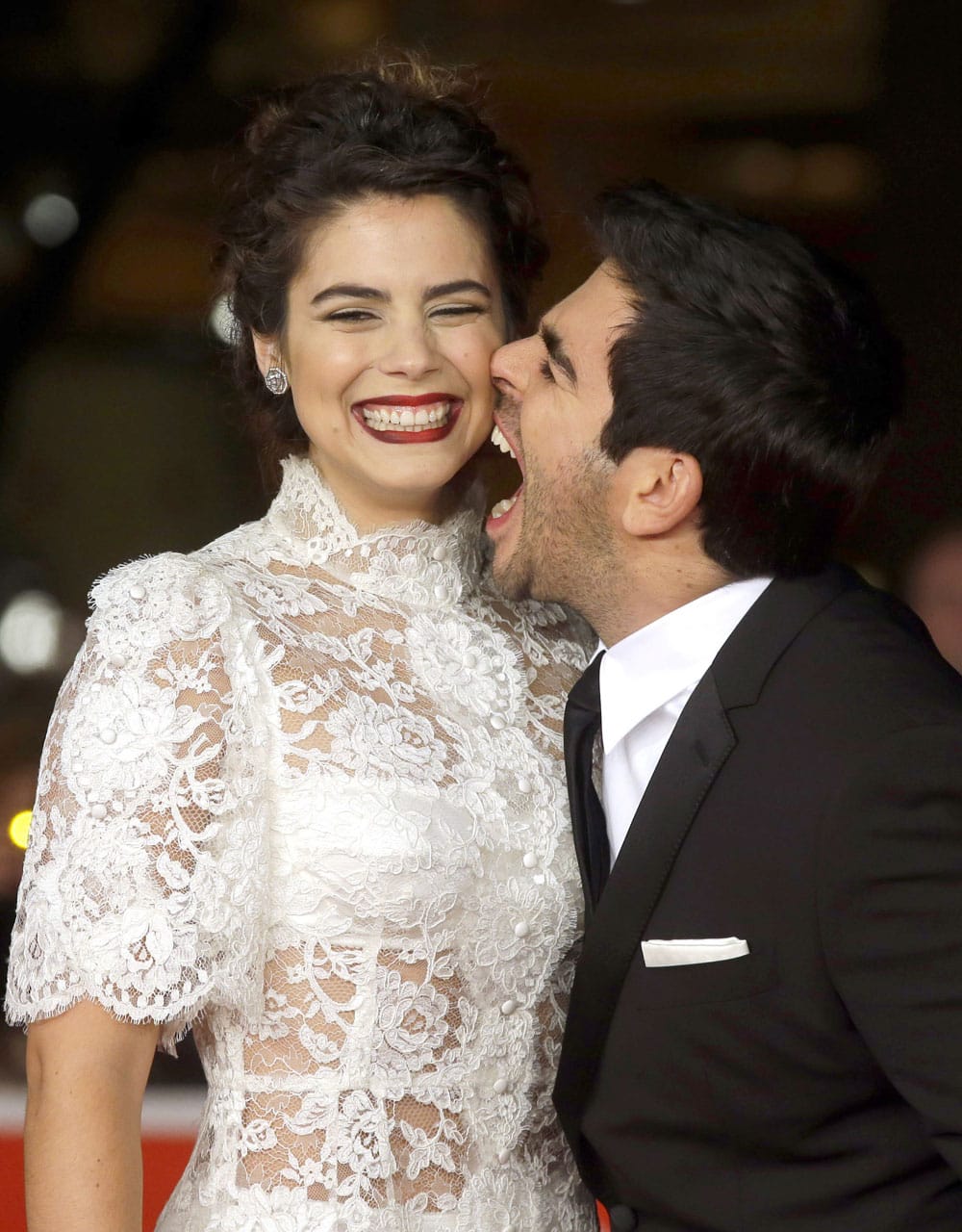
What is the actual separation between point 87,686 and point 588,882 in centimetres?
61

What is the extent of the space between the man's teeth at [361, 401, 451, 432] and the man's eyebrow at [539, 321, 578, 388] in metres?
0.16

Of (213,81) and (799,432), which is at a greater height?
(213,81)

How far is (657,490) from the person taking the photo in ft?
6.70

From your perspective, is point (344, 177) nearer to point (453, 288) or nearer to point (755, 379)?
point (453, 288)

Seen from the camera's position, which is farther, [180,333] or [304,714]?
[180,333]

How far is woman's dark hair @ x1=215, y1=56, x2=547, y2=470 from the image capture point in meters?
2.17

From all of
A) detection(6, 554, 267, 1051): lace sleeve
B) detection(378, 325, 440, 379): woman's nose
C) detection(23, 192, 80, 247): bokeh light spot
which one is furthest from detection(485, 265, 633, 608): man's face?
detection(23, 192, 80, 247): bokeh light spot

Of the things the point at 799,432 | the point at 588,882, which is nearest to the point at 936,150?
the point at 799,432

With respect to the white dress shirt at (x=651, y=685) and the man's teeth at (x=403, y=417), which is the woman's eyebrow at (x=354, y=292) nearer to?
the man's teeth at (x=403, y=417)

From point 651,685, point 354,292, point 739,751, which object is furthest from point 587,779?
point 354,292

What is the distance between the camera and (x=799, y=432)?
1.96 meters

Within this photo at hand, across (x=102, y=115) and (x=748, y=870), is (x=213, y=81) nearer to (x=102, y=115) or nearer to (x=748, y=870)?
(x=102, y=115)

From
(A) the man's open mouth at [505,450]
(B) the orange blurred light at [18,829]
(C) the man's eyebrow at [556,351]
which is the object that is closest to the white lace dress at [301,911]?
(A) the man's open mouth at [505,450]

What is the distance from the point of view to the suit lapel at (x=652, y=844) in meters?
1.77
